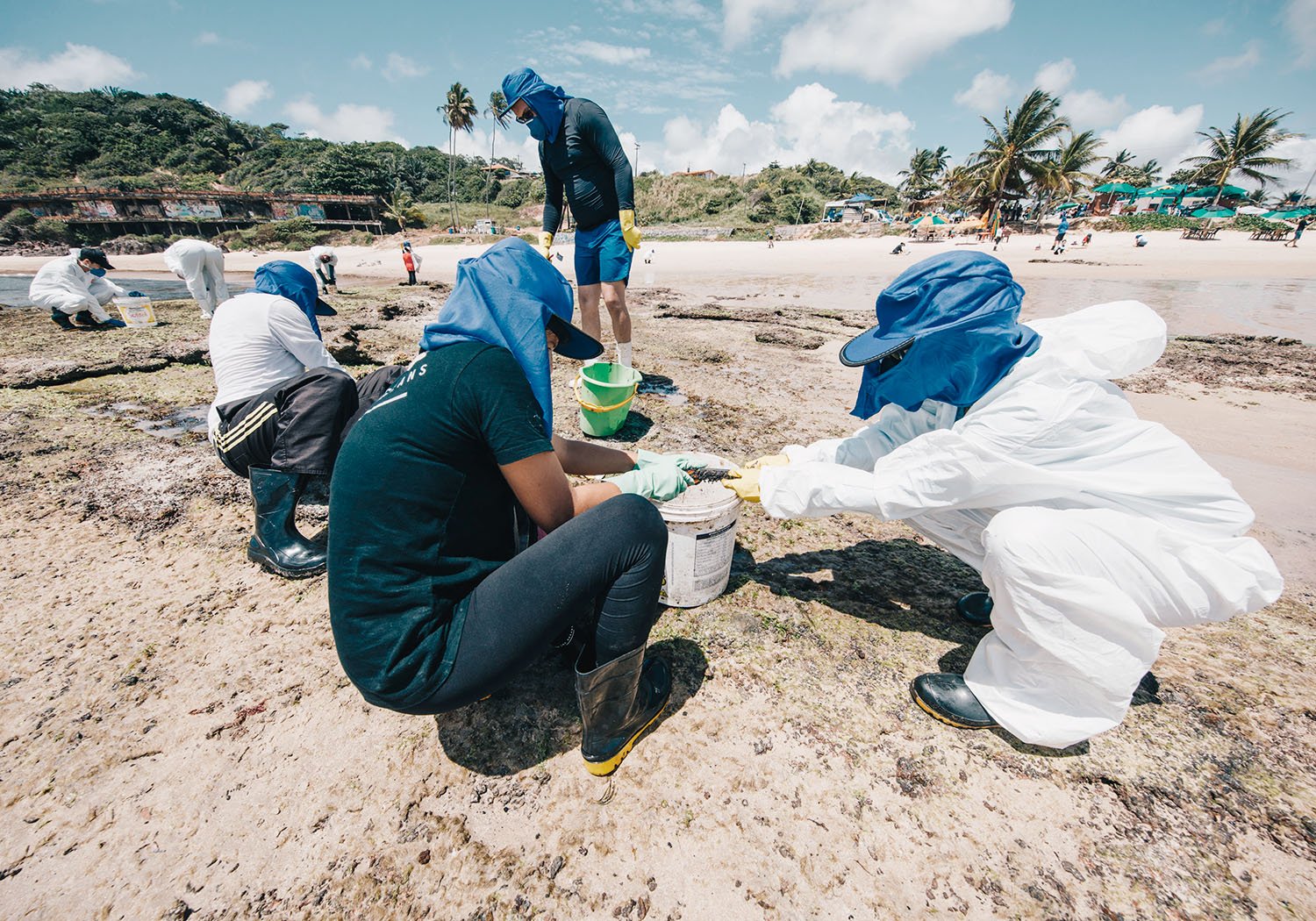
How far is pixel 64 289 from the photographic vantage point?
23.0ft

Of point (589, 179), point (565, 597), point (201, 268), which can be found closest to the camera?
point (565, 597)

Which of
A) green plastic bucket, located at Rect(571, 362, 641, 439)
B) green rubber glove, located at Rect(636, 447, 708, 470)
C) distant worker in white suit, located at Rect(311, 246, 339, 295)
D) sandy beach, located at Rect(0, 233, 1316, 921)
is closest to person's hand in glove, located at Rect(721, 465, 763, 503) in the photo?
green rubber glove, located at Rect(636, 447, 708, 470)

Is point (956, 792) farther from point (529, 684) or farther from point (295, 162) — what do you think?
point (295, 162)

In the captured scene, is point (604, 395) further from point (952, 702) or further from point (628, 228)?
point (952, 702)

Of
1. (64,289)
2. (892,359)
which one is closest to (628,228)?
(892,359)

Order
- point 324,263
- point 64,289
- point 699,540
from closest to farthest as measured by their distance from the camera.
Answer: point 699,540 < point 64,289 < point 324,263

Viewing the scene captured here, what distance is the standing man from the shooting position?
3.93 m

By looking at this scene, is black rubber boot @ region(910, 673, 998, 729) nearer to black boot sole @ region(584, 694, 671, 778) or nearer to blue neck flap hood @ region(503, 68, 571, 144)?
black boot sole @ region(584, 694, 671, 778)

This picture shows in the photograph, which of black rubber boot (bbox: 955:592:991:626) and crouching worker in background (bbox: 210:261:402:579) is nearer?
black rubber boot (bbox: 955:592:991:626)

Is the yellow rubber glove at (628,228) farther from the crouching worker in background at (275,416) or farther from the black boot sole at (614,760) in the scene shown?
the black boot sole at (614,760)

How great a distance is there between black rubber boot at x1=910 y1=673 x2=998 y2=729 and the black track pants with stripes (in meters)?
2.77

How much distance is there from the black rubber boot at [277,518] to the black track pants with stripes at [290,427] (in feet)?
0.20

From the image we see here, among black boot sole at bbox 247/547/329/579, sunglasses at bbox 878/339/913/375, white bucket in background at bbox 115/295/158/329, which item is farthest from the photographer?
white bucket in background at bbox 115/295/158/329

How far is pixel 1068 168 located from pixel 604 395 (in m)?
46.2
